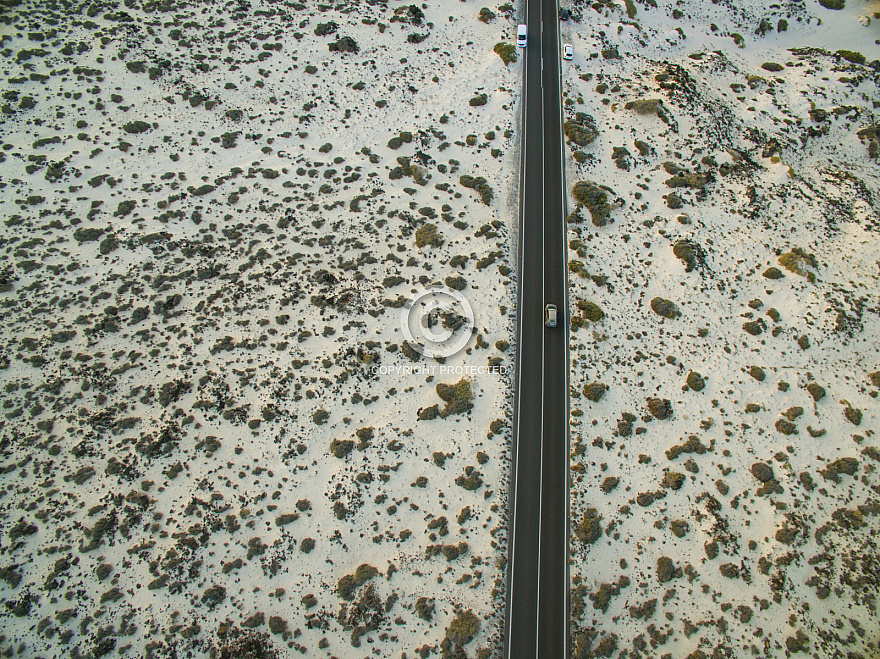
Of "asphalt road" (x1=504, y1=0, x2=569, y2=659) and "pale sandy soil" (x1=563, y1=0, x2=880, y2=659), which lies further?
"pale sandy soil" (x1=563, y1=0, x2=880, y2=659)

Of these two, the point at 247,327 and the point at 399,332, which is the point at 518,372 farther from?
the point at 247,327

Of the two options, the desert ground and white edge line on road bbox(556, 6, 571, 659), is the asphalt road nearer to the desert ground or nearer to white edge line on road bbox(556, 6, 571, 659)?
white edge line on road bbox(556, 6, 571, 659)

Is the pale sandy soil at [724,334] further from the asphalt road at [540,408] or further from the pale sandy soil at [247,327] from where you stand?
the pale sandy soil at [247,327]

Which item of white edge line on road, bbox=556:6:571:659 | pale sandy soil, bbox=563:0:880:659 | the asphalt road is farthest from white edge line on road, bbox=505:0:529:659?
pale sandy soil, bbox=563:0:880:659

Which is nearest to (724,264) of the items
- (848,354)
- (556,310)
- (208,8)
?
(848,354)

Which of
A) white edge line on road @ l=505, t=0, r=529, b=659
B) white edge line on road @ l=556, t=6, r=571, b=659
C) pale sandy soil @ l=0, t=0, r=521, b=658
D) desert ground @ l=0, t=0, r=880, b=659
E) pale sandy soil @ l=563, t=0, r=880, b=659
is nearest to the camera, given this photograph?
pale sandy soil @ l=0, t=0, r=521, b=658

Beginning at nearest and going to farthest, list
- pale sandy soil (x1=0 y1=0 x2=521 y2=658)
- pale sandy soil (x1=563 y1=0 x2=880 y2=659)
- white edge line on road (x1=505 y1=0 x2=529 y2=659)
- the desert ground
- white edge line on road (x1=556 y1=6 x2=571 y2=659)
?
1. pale sandy soil (x1=0 y1=0 x2=521 y2=658)
2. white edge line on road (x1=556 y1=6 x2=571 y2=659)
3. the desert ground
4. white edge line on road (x1=505 y1=0 x2=529 y2=659)
5. pale sandy soil (x1=563 y1=0 x2=880 y2=659)

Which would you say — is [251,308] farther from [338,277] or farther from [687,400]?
[687,400]

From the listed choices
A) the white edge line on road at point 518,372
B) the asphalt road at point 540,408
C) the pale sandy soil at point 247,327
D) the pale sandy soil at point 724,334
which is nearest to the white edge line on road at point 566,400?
the asphalt road at point 540,408
